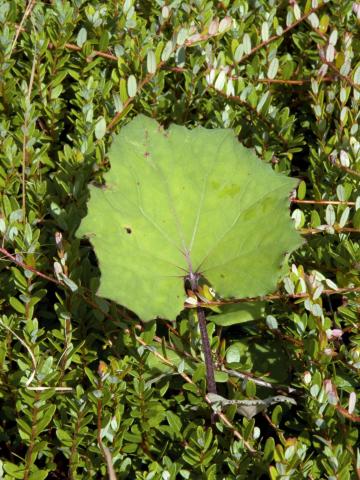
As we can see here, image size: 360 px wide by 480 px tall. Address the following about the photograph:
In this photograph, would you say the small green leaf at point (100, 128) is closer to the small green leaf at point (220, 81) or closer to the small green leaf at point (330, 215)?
the small green leaf at point (220, 81)

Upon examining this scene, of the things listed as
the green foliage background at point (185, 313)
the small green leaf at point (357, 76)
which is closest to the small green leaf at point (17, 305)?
the green foliage background at point (185, 313)

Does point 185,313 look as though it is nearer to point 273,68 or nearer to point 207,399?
point 207,399

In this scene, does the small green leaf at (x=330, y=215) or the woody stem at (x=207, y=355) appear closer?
the woody stem at (x=207, y=355)

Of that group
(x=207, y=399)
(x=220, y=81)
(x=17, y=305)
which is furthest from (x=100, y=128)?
(x=207, y=399)

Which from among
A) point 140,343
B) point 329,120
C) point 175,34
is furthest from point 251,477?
point 175,34

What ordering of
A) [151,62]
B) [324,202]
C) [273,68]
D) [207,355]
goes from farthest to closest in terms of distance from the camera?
[273,68], [151,62], [324,202], [207,355]

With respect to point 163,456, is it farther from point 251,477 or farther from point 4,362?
point 4,362

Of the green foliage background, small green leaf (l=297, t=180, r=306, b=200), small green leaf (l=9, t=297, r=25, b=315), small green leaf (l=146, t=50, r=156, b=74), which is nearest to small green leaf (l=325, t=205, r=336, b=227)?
the green foliage background
